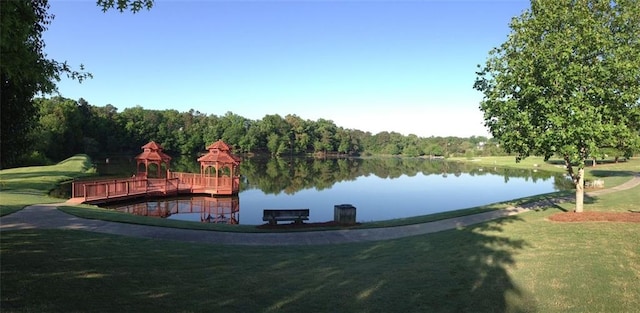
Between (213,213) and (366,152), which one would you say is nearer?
(213,213)

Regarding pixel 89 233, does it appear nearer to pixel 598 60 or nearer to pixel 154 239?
pixel 154 239

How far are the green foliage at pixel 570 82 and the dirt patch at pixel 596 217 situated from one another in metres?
A: 1.69

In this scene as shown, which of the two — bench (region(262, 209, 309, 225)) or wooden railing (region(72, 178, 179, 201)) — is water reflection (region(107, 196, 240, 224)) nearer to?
wooden railing (region(72, 178, 179, 201))

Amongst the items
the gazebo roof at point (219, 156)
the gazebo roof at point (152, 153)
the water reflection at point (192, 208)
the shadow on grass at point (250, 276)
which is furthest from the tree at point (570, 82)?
the gazebo roof at point (152, 153)

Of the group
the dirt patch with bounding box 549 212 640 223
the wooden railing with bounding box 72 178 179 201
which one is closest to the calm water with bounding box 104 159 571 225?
the wooden railing with bounding box 72 178 179 201

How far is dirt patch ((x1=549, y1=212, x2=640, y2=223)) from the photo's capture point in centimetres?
1213

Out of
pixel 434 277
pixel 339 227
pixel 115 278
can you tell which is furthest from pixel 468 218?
pixel 115 278

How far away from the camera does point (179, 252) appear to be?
402 inches

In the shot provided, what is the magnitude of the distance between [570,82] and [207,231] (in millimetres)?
12888

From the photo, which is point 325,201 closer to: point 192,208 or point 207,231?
point 192,208

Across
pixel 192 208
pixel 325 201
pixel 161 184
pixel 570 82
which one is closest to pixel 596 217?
pixel 570 82

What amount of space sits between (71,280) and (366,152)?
175m

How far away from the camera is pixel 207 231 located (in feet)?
46.0

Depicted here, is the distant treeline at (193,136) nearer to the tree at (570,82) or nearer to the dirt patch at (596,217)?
the tree at (570,82)
